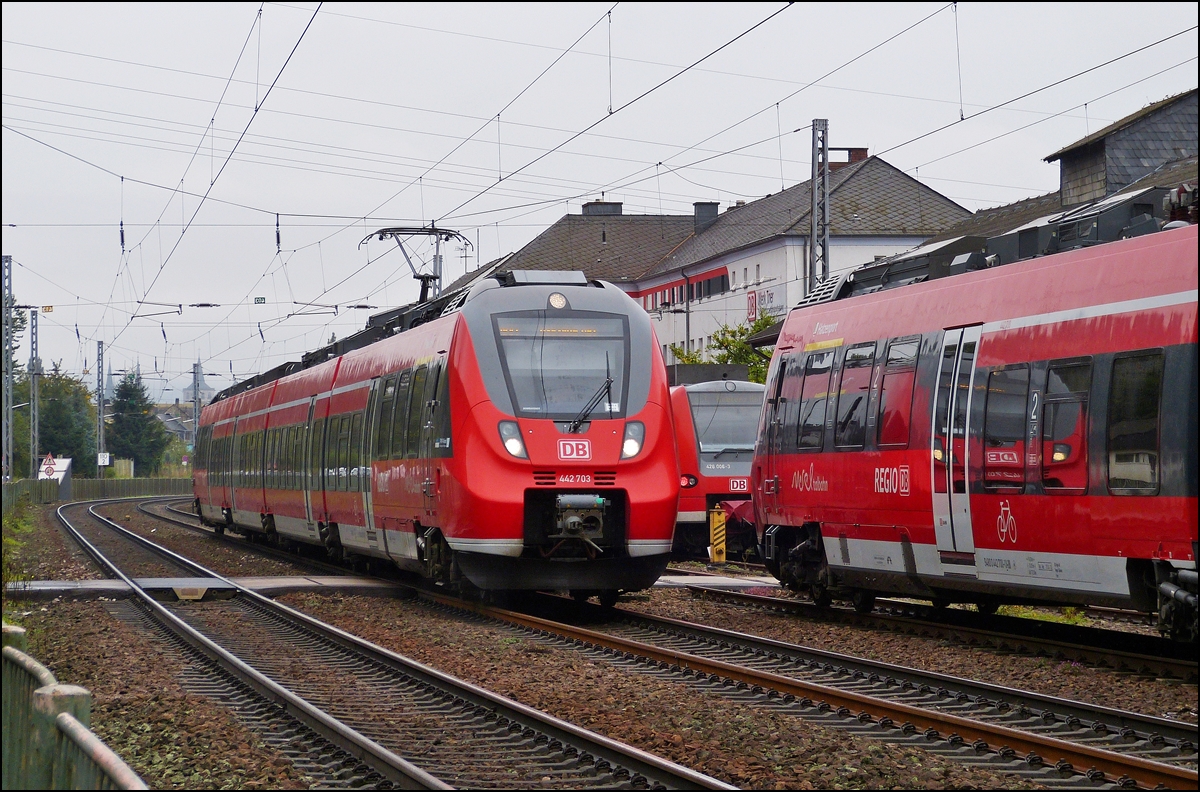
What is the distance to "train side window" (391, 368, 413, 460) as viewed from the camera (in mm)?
17250

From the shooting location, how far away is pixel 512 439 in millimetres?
14438

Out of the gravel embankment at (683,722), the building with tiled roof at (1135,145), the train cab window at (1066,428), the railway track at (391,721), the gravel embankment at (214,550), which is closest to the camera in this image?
the gravel embankment at (683,722)

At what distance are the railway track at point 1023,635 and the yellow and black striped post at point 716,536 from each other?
7024 mm

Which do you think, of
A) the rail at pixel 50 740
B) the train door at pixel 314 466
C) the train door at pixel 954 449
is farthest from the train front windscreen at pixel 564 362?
the train door at pixel 314 466

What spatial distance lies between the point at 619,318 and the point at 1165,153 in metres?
25.5

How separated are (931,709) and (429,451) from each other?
785 centimetres

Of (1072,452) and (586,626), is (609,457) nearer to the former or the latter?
(586,626)

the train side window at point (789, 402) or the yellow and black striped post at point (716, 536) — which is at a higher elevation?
the train side window at point (789, 402)

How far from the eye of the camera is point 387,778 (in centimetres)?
756

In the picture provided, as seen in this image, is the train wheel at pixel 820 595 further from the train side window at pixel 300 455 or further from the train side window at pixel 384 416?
the train side window at pixel 300 455

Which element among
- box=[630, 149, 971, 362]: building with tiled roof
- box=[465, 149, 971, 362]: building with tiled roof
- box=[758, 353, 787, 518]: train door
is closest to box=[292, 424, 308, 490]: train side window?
box=[758, 353, 787, 518]: train door

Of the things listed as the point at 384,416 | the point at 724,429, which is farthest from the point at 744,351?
the point at 384,416

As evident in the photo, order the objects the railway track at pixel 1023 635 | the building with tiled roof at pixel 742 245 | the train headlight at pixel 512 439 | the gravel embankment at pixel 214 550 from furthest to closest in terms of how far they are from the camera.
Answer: the building with tiled roof at pixel 742 245, the gravel embankment at pixel 214 550, the train headlight at pixel 512 439, the railway track at pixel 1023 635

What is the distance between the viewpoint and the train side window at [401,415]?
17250 mm
